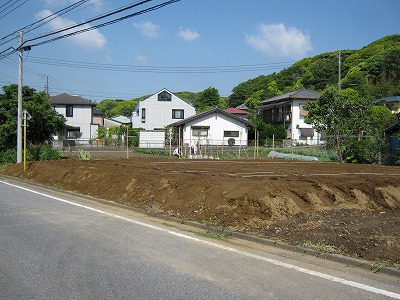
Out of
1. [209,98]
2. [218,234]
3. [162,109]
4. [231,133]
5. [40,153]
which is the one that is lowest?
[218,234]

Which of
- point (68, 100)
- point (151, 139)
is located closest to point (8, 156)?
point (151, 139)

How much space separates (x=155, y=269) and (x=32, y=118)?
24.6 meters

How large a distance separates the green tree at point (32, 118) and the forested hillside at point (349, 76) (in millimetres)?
33308

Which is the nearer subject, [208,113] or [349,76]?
[208,113]

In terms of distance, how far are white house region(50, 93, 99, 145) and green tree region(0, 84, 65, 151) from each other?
30.5m

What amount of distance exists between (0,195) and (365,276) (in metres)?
12.3

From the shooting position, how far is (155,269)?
5801mm

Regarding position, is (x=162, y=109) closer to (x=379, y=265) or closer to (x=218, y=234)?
(x=218, y=234)

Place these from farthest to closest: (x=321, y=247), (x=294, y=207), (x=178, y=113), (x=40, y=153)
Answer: (x=178, y=113) → (x=40, y=153) → (x=294, y=207) → (x=321, y=247)

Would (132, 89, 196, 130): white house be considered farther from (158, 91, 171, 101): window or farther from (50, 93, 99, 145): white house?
(50, 93, 99, 145): white house

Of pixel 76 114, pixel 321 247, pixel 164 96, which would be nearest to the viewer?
pixel 321 247

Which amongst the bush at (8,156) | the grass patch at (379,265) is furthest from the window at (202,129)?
the grass patch at (379,265)

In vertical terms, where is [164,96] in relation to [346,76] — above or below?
below

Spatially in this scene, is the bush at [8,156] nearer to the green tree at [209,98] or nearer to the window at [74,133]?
the window at [74,133]
